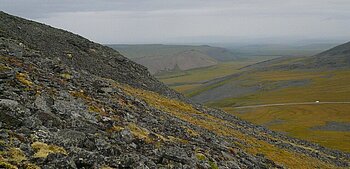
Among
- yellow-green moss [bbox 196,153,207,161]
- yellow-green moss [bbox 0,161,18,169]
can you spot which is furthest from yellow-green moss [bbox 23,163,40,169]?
yellow-green moss [bbox 196,153,207,161]

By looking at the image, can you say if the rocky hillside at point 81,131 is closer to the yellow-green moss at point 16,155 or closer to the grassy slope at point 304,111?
the yellow-green moss at point 16,155

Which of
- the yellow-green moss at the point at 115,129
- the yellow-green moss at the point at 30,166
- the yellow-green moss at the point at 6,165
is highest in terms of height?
the yellow-green moss at the point at 6,165

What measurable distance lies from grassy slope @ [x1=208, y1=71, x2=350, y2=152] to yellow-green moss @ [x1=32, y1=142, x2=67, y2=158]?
3125 inches

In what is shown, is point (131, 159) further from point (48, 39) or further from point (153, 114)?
point (48, 39)

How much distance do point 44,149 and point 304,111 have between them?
442ft

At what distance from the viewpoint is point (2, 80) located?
25797 millimetres

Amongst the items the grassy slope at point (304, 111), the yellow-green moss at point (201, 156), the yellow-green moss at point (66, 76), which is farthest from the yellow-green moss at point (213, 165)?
the grassy slope at point (304, 111)

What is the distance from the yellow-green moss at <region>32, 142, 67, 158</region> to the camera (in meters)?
18.7

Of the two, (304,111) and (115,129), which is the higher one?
(115,129)

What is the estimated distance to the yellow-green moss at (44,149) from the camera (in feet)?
61.4

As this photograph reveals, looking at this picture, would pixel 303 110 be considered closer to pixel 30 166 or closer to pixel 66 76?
pixel 66 76

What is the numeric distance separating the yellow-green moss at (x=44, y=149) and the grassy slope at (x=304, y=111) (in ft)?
260

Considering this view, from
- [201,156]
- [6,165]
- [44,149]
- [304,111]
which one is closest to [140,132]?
[201,156]

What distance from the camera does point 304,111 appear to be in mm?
142625
